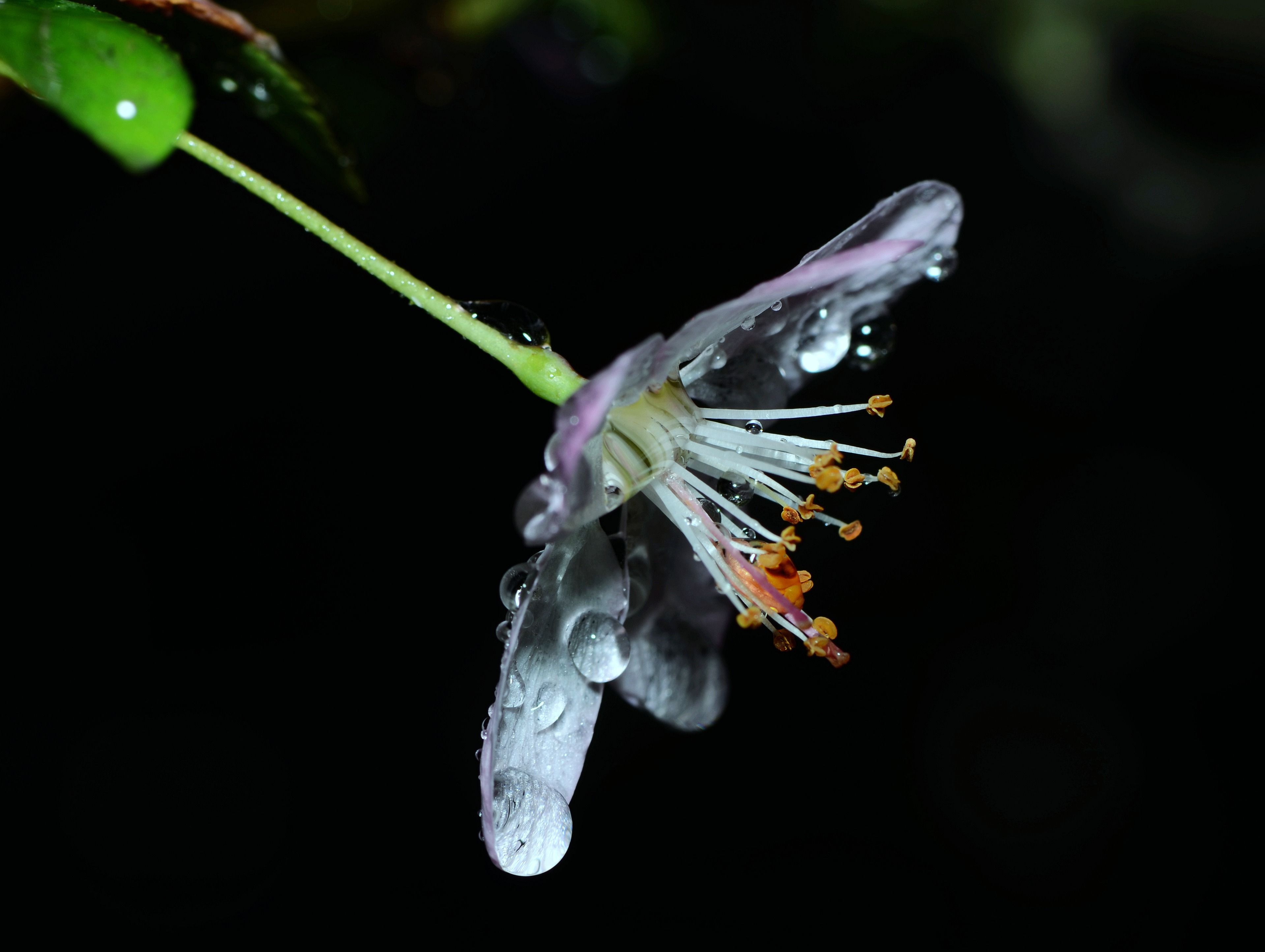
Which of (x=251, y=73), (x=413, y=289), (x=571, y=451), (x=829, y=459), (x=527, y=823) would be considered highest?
(x=251, y=73)

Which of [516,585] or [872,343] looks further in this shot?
[872,343]

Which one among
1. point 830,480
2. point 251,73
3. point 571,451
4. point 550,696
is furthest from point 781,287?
point 251,73

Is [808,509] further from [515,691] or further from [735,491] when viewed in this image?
[515,691]

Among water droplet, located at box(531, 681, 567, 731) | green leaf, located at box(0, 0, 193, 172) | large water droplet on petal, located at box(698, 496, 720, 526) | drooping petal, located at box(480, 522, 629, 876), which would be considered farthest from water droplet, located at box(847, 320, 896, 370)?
green leaf, located at box(0, 0, 193, 172)

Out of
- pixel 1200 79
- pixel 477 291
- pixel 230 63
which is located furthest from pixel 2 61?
pixel 1200 79

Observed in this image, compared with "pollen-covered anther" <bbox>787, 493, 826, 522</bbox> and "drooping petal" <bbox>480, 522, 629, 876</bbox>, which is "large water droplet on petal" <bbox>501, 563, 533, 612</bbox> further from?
"pollen-covered anther" <bbox>787, 493, 826, 522</bbox>
